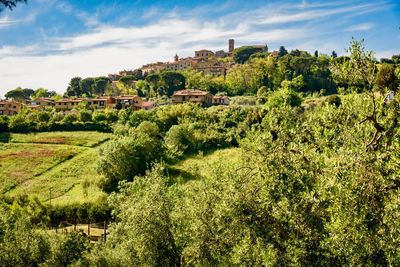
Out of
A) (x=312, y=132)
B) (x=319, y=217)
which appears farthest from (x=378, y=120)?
(x=319, y=217)

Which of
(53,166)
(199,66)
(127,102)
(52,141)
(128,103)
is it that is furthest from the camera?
(199,66)

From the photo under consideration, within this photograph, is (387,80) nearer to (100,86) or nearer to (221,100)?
(221,100)

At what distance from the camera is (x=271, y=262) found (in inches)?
531

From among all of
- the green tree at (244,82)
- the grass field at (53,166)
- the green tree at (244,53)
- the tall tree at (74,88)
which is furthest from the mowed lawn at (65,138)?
the green tree at (244,53)

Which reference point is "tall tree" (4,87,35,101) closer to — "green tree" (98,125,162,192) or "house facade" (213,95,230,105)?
"house facade" (213,95,230,105)

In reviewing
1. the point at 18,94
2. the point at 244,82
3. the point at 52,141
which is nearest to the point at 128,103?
the point at 52,141

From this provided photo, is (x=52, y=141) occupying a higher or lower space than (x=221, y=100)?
lower

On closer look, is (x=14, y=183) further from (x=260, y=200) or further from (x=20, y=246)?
(x=260, y=200)

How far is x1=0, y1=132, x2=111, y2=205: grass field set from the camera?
5212 centimetres

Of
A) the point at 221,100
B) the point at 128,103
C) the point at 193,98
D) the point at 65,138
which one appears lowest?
the point at 65,138

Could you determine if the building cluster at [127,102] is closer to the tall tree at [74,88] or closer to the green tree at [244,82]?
the green tree at [244,82]

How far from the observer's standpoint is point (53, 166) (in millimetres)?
61938

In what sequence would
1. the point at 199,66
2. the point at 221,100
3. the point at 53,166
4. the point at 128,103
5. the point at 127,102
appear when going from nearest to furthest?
the point at 53,166 → the point at 128,103 → the point at 127,102 → the point at 221,100 → the point at 199,66

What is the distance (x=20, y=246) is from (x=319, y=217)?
14920mm
